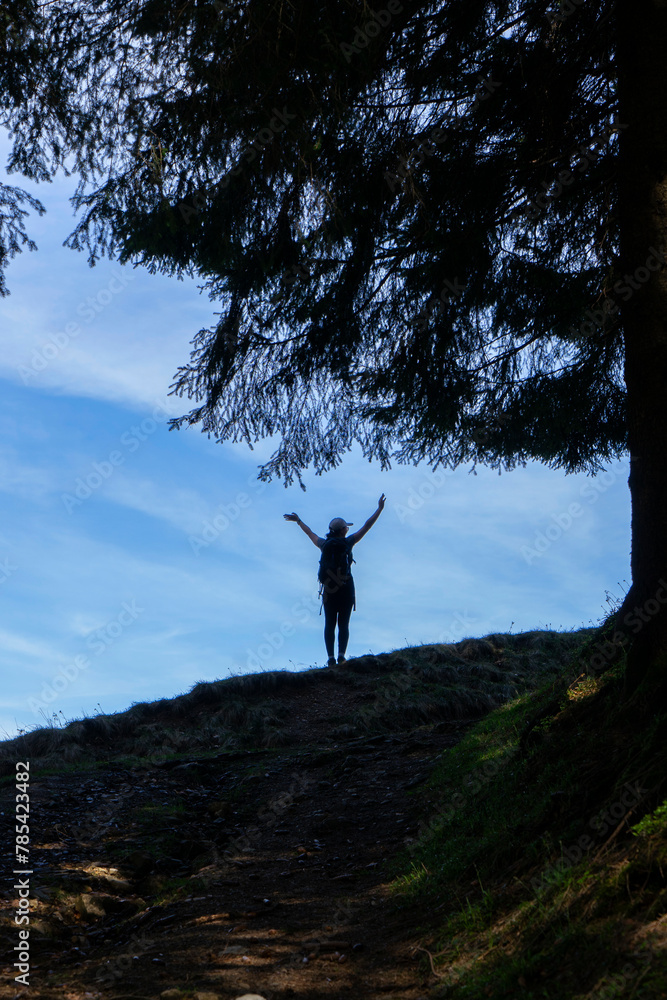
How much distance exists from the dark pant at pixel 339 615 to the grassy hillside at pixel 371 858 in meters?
2.75

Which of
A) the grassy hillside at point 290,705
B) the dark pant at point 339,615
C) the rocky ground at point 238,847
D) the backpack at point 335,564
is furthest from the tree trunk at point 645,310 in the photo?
the dark pant at point 339,615

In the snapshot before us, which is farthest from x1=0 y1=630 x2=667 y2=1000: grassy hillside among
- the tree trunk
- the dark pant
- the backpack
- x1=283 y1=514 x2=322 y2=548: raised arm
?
x1=283 y1=514 x2=322 y2=548: raised arm

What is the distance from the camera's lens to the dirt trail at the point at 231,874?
4230mm

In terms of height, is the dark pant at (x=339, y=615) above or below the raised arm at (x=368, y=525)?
below

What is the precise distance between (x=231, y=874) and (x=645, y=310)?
5.41 metres

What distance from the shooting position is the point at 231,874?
6047 millimetres

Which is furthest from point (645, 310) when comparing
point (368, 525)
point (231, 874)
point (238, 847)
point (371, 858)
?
point (368, 525)

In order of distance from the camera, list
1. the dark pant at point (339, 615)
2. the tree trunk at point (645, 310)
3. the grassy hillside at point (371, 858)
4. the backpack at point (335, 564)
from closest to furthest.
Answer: the grassy hillside at point (371, 858)
the tree trunk at point (645, 310)
the backpack at point (335, 564)
the dark pant at point (339, 615)

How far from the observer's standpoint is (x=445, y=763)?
25.5 feet

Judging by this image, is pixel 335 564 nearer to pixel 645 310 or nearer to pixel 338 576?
pixel 338 576

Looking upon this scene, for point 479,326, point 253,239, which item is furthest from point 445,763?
point 253,239

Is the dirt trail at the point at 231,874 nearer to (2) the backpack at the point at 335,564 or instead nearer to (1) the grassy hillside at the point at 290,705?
(1) the grassy hillside at the point at 290,705

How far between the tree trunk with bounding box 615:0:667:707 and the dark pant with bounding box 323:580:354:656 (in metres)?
7.65

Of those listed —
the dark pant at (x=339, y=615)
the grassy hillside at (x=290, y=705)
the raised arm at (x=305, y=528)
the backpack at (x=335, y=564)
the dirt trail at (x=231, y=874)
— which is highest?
the raised arm at (x=305, y=528)
